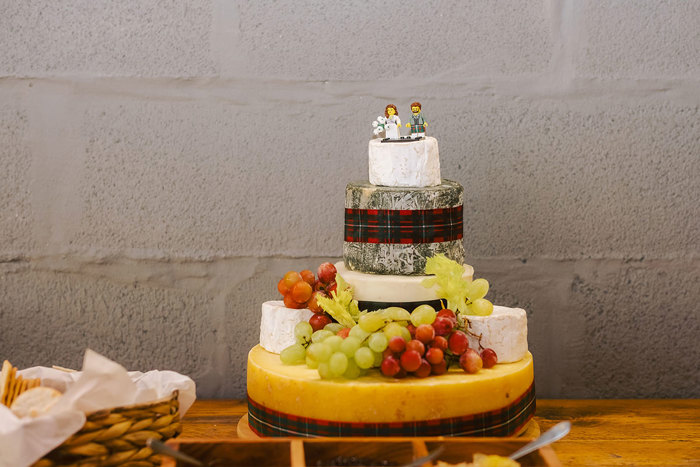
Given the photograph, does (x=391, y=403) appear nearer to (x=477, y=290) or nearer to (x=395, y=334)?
(x=395, y=334)

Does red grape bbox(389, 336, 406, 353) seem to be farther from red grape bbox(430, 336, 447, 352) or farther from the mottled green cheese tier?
the mottled green cheese tier

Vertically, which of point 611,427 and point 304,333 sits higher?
point 304,333

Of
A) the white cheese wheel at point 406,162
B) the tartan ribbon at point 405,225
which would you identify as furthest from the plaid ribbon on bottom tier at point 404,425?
the white cheese wheel at point 406,162

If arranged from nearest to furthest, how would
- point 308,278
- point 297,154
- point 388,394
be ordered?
point 388,394 < point 308,278 < point 297,154

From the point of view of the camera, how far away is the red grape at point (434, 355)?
125 centimetres

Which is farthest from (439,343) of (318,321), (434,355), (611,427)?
(611,427)

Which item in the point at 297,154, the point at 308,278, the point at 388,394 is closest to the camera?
the point at 388,394

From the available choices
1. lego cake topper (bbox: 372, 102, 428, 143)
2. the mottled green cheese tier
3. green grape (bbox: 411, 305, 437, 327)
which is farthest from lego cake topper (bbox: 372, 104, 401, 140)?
green grape (bbox: 411, 305, 437, 327)

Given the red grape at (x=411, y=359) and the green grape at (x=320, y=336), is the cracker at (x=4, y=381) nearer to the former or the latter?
the green grape at (x=320, y=336)

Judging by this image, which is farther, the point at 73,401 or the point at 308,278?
the point at 308,278

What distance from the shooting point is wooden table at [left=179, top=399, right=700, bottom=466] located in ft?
4.36

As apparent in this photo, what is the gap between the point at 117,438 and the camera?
44.3 inches

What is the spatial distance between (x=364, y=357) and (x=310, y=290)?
8.7 inches

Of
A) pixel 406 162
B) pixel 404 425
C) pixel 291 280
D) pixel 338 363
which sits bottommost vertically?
pixel 404 425
